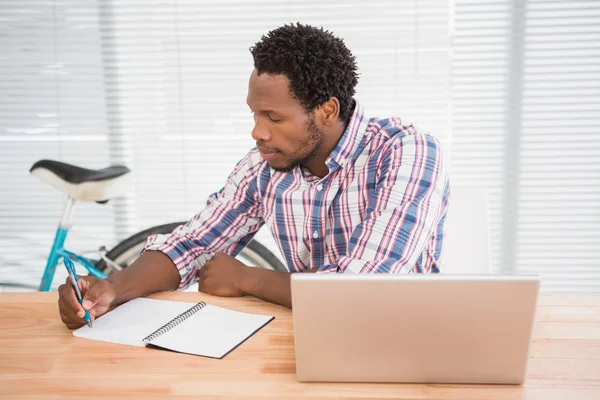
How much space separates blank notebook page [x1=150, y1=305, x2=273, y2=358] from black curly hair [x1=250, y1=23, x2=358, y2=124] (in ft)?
1.83

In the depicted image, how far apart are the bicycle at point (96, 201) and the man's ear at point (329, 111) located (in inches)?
43.4

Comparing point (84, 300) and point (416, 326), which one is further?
point (84, 300)

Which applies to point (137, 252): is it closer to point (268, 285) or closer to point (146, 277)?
point (146, 277)

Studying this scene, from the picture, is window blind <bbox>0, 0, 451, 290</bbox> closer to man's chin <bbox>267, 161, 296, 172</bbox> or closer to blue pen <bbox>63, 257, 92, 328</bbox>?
man's chin <bbox>267, 161, 296, 172</bbox>

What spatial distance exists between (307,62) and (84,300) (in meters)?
0.77

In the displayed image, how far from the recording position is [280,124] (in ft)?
4.78

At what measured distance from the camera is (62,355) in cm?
107

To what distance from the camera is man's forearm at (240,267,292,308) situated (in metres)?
1.30

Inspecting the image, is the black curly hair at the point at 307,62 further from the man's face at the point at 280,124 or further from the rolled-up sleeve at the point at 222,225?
the rolled-up sleeve at the point at 222,225

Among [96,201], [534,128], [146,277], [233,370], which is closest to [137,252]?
[96,201]

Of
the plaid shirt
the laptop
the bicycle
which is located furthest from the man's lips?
the bicycle

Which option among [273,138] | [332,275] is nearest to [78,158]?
[273,138]

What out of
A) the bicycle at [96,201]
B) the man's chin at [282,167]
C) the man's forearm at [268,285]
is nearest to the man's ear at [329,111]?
the man's chin at [282,167]

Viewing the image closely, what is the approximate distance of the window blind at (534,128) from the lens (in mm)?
2672
